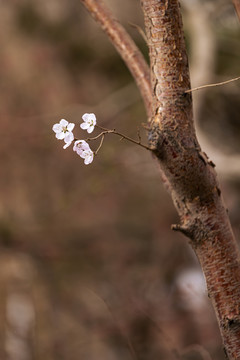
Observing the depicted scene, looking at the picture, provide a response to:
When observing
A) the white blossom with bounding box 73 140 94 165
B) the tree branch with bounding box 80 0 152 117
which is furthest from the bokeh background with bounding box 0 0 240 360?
the white blossom with bounding box 73 140 94 165

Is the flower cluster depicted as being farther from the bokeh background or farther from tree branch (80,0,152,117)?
the bokeh background

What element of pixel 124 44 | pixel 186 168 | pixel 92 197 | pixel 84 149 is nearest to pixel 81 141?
pixel 84 149

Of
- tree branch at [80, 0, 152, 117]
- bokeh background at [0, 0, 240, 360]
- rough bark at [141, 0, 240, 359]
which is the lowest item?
rough bark at [141, 0, 240, 359]

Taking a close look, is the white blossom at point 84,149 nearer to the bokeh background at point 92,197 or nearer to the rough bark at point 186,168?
A: the rough bark at point 186,168

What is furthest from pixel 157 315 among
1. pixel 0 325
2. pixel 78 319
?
pixel 0 325

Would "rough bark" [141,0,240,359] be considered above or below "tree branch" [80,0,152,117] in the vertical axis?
below

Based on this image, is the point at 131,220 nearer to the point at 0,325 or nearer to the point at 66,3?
the point at 0,325
